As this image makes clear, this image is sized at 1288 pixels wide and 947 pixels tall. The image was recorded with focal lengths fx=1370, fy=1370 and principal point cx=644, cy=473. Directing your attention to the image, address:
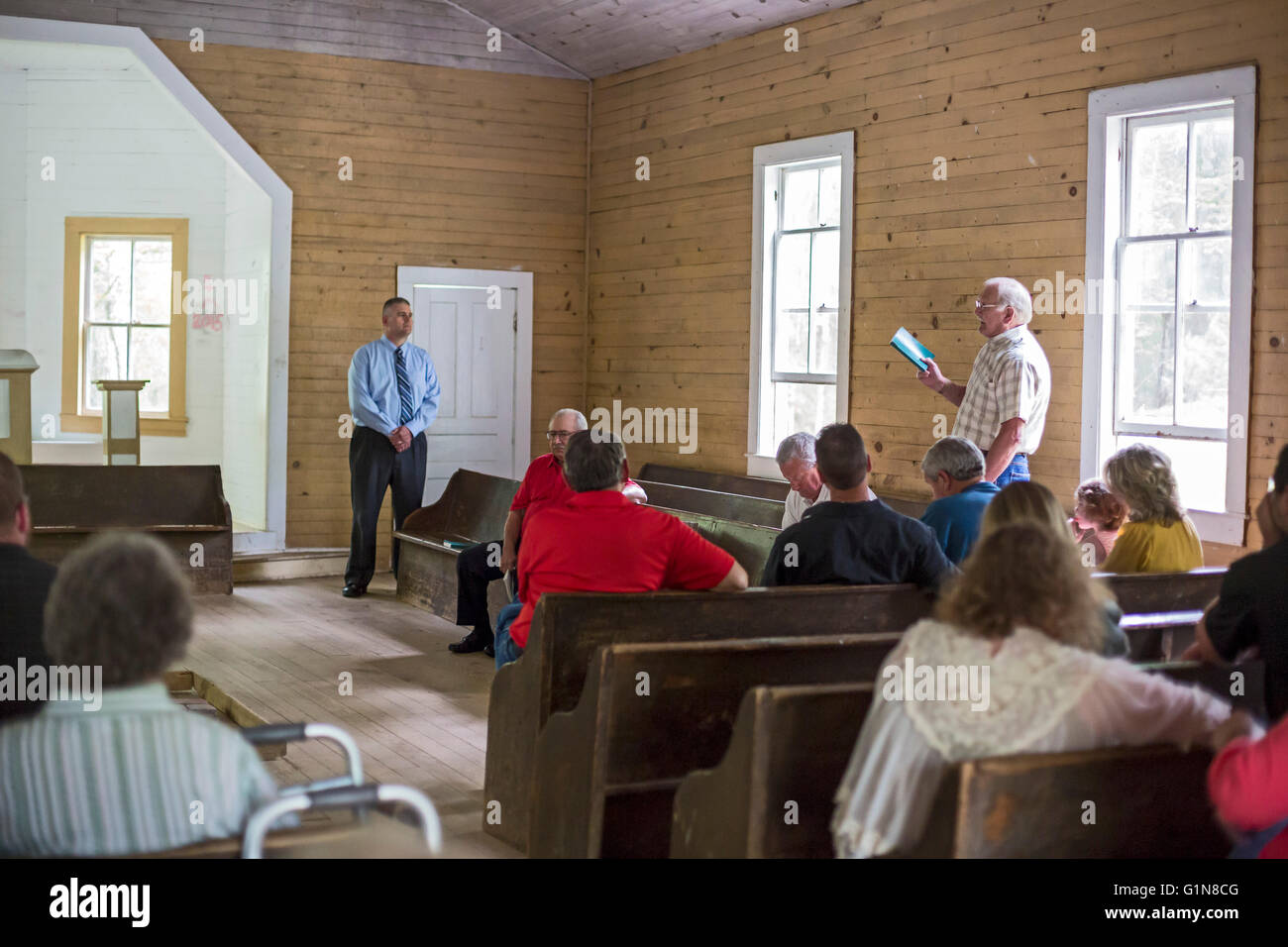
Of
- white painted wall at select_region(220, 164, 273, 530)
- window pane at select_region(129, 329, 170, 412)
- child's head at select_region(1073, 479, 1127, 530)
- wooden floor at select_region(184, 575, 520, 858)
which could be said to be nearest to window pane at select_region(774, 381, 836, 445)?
wooden floor at select_region(184, 575, 520, 858)

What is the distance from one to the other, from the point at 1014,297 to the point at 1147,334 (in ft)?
2.18

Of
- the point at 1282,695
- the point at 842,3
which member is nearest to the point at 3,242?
the point at 842,3

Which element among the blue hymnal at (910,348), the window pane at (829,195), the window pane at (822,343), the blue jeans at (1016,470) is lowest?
the blue jeans at (1016,470)

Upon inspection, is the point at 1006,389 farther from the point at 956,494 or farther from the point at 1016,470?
the point at 956,494

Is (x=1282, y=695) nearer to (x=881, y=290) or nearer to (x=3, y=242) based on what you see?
(x=881, y=290)

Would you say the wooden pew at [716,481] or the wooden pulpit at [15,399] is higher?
the wooden pulpit at [15,399]

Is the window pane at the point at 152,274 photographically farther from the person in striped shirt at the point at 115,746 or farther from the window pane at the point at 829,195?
the person in striped shirt at the point at 115,746

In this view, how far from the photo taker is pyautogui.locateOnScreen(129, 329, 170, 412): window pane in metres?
10.4

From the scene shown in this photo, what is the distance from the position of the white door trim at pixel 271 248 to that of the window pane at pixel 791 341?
3155mm

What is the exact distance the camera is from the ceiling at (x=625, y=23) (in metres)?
7.70

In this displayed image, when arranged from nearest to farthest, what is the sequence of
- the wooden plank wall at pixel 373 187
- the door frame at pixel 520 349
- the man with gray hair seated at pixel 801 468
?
the man with gray hair seated at pixel 801 468
the wooden plank wall at pixel 373 187
the door frame at pixel 520 349

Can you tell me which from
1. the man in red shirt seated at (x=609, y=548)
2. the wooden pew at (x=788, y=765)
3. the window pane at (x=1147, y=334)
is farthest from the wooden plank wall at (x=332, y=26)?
the wooden pew at (x=788, y=765)

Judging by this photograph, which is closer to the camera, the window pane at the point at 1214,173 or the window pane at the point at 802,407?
the window pane at the point at 1214,173
